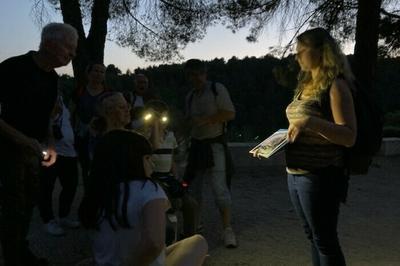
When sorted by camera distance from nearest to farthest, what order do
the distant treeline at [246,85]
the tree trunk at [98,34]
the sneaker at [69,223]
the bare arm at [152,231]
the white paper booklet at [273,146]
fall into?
the bare arm at [152,231]
the white paper booklet at [273,146]
the sneaker at [69,223]
the tree trunk at [98,34]
the distant treeline at [246,85]

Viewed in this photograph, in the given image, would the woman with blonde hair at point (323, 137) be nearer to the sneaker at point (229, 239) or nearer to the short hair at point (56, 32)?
the short hair at point (56, 32)

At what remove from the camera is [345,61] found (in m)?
2.73

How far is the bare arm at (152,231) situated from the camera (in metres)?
2.04

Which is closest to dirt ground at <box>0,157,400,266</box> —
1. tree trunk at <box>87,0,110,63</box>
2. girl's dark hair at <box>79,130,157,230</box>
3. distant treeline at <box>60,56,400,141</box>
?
girl's dark hair at <box>79,130,157,230</box>

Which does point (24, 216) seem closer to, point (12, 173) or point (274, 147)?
point (12, 173)

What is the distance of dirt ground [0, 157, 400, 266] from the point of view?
14.0 ft

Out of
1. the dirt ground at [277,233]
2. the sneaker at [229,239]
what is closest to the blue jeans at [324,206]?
the dirt ground at [277,233]

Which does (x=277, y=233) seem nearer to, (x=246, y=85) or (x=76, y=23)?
(x=76, y=23)

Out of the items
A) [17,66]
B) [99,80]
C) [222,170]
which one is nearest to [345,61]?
[17,66]

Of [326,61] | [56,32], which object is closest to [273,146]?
[326,61]

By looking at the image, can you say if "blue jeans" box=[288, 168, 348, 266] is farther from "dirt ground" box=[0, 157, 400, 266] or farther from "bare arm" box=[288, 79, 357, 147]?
"dirt ground" box=[0, 157, 400, 266]

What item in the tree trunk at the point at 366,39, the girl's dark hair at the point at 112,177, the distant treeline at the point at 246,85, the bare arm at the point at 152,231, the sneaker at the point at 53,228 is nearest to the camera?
the bare arm at the point at 152,231

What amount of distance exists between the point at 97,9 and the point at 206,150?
414cm

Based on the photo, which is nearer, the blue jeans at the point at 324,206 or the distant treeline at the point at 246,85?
the blue jeans at the point at 324,206
